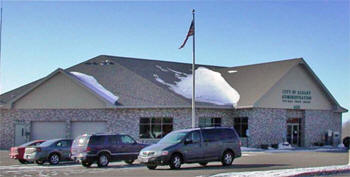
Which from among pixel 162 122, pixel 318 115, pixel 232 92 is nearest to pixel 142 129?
pixel 162 122

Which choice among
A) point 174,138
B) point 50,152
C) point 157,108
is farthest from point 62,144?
point 157,108

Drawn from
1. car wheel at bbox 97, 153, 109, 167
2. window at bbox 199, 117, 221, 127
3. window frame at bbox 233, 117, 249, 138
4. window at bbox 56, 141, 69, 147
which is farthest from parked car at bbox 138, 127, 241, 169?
window frame at bbox 233, 117, 249, 138

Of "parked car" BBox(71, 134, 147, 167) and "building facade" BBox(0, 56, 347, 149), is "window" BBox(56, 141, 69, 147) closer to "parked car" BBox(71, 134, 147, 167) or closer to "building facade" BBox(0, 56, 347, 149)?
"parked car" BBox(71, 134, 147, 167)

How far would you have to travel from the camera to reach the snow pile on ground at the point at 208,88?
41375 millimetres

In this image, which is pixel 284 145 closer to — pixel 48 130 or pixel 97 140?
pixel 48 130

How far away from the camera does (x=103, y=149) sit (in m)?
24.3

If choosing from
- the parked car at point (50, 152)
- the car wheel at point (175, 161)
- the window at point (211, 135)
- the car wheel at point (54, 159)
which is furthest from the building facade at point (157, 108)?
the car wheel at point (175, 161)

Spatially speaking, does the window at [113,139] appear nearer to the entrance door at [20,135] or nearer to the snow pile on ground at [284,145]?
the entrance door at [20,135]

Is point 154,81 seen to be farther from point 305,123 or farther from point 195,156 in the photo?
point 195,156

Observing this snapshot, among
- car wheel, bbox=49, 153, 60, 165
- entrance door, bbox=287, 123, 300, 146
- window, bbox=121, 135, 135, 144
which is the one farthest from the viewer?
entrance door, bbox=287, 123, 300, 146

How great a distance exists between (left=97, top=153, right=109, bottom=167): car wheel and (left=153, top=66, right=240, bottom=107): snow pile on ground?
17113 mm

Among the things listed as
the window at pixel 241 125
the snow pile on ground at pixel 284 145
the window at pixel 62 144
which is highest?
the window at pixel 241 125

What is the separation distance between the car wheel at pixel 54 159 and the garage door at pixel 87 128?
1302 centimetres

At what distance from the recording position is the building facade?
39.6 metres
